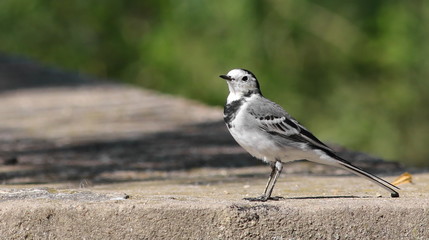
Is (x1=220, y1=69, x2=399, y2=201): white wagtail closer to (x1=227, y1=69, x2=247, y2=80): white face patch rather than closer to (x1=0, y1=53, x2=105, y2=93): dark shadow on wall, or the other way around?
(x1=227, y1=69, x2=247, y2=80): white face patch

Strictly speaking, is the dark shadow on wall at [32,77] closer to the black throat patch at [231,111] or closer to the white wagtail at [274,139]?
the black throat patch at [231,111]

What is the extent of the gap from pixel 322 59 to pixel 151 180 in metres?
7.77

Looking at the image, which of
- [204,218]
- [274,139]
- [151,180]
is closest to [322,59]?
[151,180]

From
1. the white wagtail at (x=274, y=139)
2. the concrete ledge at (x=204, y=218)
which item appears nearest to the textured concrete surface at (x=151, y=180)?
the concrete ledge at (x=204, y=218)

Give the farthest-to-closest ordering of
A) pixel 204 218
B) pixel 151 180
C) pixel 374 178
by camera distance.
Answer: pixel 151 180, pixel 374 178, pixel 204 218

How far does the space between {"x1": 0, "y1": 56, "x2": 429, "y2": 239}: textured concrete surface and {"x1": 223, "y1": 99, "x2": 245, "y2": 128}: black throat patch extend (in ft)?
1.29

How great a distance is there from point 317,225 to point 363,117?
856 centimetres

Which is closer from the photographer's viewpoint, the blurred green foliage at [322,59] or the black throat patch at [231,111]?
the black throat patch at [231,111]

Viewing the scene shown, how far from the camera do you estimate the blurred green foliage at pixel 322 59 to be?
12125 millimetres

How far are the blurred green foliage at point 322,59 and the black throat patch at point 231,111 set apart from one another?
23.5ft

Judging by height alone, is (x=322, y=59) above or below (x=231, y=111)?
above

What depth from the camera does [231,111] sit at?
15.0 feet

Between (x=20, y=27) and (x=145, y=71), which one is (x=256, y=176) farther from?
(x=20, y=27)

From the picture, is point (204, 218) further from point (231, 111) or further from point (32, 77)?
point (32, 77)
